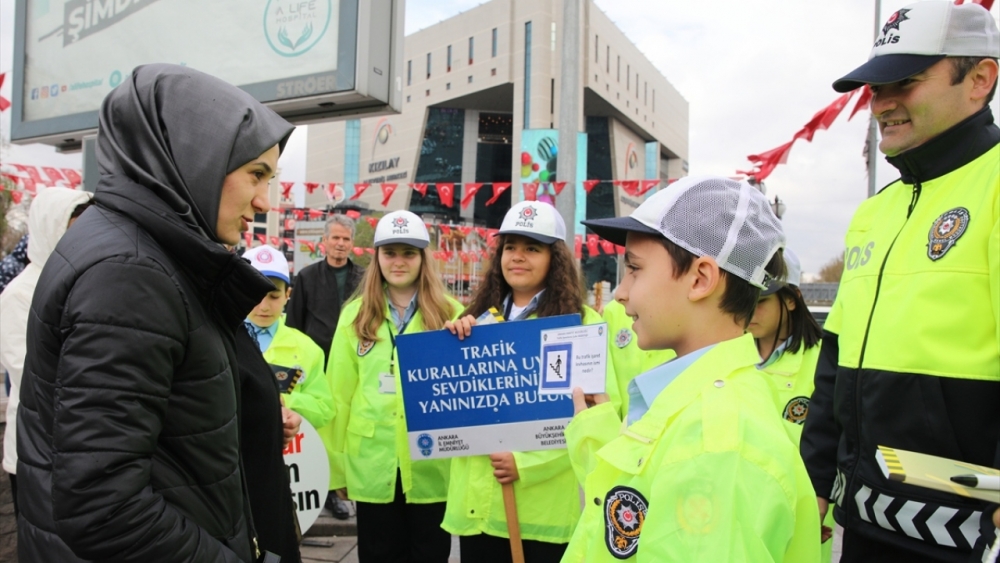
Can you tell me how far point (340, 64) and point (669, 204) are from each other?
331 centimetres

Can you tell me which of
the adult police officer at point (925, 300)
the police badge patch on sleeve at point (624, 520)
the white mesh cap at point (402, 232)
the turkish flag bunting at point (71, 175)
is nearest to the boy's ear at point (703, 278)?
the police badge patch on sleeve at point (624, 520)

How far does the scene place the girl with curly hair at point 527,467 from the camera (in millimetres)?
2971

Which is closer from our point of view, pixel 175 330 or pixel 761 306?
pixel 175 330

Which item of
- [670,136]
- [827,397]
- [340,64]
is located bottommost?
[827,397]

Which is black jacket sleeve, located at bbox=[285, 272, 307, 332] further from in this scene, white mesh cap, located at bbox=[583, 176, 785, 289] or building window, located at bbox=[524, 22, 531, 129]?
building window, located at bbox=[524, 22, 531, 129]

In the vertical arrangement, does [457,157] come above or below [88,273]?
above

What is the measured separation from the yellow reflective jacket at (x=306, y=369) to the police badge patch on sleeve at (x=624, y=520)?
2.43 m

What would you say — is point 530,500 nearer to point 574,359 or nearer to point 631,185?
point 574,359

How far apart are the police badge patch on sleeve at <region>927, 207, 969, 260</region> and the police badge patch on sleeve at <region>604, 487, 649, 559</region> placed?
1.20 meters

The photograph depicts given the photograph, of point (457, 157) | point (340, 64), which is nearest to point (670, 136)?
point (457, 157)

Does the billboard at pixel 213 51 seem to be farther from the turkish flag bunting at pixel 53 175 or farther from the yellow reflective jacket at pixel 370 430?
the turkish flag bunting at pixel 53 175

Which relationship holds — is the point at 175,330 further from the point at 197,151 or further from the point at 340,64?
the point at 340,64

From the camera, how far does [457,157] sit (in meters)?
64.9

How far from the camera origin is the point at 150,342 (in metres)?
1.41
